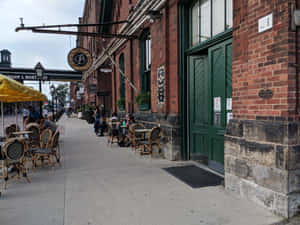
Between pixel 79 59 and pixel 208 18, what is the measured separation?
52.9ft

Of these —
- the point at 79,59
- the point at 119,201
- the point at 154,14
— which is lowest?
the point at 119,201

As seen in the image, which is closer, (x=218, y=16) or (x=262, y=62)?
(x=262, y=62)

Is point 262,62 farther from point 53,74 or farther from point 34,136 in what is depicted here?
point 53,74

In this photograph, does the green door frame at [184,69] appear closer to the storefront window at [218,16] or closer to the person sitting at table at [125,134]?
the storefront window at [218,16]

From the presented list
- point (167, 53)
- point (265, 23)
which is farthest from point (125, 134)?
point (265, 23)

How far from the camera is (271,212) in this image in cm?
331

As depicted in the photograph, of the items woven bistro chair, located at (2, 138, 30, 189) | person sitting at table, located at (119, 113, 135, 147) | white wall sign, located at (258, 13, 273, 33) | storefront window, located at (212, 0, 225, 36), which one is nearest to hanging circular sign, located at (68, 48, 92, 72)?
person sitting at table, located at (119, 113, 135, 147)

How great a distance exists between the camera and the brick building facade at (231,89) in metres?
3.14

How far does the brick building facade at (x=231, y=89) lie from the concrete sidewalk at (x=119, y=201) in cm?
57

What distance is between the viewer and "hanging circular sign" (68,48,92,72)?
1928 centimetres

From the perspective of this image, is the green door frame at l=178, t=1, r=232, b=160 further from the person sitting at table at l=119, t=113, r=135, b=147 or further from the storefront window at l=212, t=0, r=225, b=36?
the person sitting at table at l=119, t=113, r=135, b=147

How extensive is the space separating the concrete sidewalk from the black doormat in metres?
0.21

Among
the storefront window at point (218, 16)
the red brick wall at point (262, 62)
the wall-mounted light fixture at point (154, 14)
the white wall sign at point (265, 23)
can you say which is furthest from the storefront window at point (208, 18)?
the white wall sign at point (265, 23)

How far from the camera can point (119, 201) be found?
3844 millimetres
